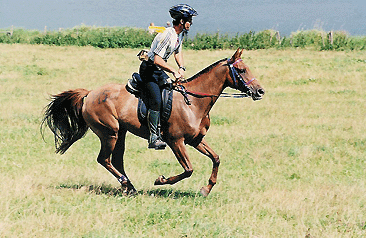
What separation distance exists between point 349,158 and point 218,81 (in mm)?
5734

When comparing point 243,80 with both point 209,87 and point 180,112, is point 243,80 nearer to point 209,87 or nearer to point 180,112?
point 209,87

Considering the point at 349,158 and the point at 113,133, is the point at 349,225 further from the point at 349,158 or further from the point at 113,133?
the point at 349,158

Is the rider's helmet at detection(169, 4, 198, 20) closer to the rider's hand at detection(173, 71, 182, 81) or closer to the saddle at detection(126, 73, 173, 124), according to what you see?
the rider's hand at detection(173, 71, 182, 81)

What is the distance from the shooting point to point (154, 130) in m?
8.60

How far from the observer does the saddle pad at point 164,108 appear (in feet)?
28.4

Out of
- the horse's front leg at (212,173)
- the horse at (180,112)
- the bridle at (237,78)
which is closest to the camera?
the bridle at (237,78)

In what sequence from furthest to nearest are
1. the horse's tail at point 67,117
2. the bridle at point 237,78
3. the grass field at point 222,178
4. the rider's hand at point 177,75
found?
1. the horse's tail at point 67,117
2. the bridle at point 237,78
3. the rider's hand at point 177,75
4. the grass field at point 222,178

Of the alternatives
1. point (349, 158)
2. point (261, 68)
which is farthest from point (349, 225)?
point (261, 68)

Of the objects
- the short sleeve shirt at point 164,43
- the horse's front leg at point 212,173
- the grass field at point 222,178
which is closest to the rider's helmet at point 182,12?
the short sleeve shirt at point 164,43

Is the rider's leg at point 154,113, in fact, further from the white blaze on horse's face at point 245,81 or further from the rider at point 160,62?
the white blaze on horse's face at point 245,81

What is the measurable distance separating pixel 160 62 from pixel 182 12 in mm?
881

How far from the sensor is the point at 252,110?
21.0 m

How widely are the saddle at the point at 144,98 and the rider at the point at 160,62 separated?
4.2 inches

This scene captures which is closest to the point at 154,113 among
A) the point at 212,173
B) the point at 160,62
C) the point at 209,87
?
the point at 160,62
